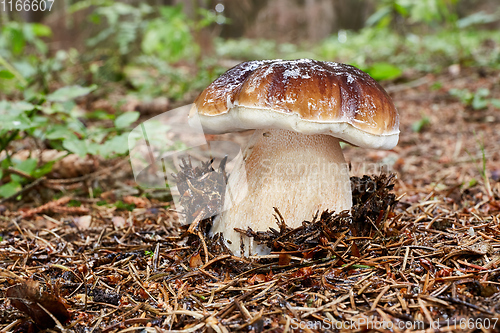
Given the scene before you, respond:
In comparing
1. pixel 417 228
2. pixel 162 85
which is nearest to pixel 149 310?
pixel 417 228

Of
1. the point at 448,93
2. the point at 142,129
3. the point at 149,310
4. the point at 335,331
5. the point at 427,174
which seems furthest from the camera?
the point at 448,93

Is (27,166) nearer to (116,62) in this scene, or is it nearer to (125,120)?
(125,120)

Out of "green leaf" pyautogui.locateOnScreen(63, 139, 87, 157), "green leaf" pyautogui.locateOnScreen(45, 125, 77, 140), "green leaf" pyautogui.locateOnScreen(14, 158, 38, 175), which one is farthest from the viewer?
"green leaf" pyautogui.locateOnScreen(14, 158, 38, 175)

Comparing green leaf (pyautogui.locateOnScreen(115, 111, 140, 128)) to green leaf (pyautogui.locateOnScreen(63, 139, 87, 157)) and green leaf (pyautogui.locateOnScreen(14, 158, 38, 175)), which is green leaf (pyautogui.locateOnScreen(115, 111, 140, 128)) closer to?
green leaf (pyautogui.locateOnScreen(63, 139, 87, 157))

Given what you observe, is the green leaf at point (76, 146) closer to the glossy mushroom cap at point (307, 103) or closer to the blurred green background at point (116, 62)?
the blurred green background at point (116, 62)

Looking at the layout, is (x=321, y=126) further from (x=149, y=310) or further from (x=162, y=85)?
(x=162, y=85)

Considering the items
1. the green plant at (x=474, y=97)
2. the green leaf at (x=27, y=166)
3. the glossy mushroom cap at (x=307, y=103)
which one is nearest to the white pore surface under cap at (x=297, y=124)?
the glossy mushroom cap at (x=307, y=103)

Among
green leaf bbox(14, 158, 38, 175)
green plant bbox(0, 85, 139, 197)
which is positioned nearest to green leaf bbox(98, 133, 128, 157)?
green plant bbox(0, 85, 139, 197)
